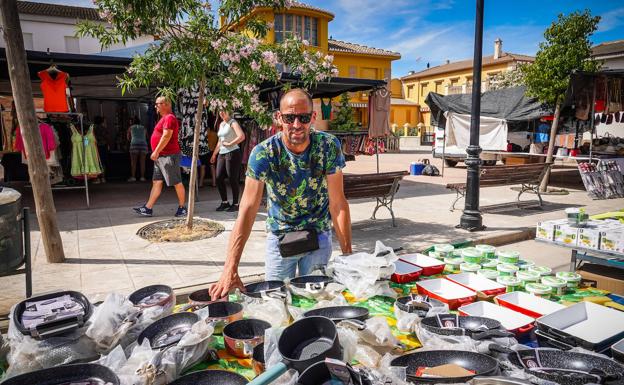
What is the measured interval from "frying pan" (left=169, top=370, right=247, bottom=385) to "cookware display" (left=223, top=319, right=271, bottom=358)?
0.20 meters

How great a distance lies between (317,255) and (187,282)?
228 cm

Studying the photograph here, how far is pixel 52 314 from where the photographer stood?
1576 millimetres

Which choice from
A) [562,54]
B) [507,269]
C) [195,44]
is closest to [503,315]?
[507,269]

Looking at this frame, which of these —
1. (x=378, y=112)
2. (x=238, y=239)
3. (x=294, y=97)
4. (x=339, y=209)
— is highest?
(x=378, y=112)

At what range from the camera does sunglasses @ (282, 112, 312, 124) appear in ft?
7.96

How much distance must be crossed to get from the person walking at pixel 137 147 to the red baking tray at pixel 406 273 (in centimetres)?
1159

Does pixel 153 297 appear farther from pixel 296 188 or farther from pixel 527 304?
pixel 527 304

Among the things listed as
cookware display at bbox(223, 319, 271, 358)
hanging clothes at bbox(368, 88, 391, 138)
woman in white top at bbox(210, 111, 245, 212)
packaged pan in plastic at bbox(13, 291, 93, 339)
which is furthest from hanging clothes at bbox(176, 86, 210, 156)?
cookware display at bbox(223, 319, 271, 358)

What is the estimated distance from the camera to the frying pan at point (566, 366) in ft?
4.34

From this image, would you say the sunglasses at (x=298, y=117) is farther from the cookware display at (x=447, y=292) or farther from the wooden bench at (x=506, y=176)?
the wooden bench at (x=506, y=176)

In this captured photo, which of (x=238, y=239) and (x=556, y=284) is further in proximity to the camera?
(x=238, y=239)

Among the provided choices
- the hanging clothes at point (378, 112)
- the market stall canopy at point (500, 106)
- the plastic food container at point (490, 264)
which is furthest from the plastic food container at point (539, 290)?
the market stall canopy at point (500, 106)

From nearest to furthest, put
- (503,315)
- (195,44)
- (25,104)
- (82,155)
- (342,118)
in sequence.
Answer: (503,315), (25,104), (195,44), (82,155), (342,118)

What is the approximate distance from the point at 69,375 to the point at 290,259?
1.61m
